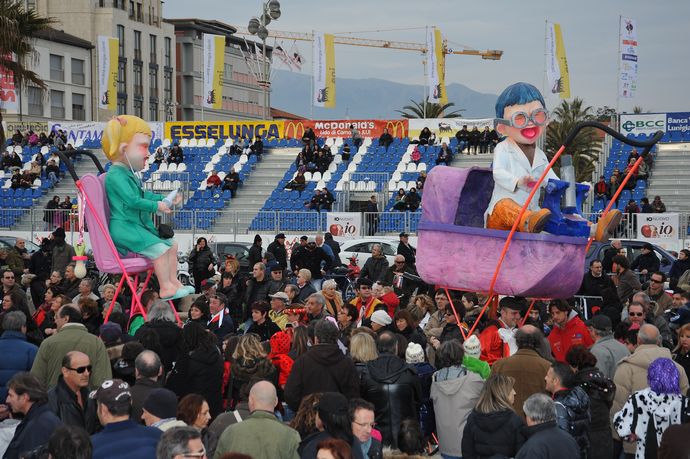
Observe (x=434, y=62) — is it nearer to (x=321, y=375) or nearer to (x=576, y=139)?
(x=576, y=139)

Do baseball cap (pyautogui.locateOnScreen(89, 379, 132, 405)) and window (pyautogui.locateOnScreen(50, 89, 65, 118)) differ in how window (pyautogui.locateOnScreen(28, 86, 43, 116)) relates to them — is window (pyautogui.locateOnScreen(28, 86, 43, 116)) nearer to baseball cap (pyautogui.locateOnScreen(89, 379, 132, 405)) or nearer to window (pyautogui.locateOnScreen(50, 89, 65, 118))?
window (pyautogui.locateOnScreen(50, 89, 65, 118))

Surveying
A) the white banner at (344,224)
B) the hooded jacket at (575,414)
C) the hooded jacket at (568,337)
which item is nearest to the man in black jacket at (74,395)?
the hooded jacket at (575,414)

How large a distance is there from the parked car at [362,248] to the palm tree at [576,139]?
20464mm

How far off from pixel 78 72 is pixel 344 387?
6004 centimetres

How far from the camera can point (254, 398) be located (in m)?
6.62

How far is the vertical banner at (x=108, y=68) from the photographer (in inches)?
1678

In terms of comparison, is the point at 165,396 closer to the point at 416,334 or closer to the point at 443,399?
the point at 443,399

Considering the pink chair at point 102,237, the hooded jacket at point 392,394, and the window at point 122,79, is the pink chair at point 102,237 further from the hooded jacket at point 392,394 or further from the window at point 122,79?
the window at point 122,79

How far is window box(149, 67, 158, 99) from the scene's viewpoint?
73569mm

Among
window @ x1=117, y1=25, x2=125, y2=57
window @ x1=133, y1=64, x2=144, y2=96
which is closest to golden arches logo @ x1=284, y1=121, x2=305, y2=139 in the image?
window @ x1=117, y1=25, x2=125, y2=57

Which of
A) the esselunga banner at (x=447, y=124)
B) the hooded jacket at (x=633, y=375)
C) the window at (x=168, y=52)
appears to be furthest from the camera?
the window at (x=168, y=52)

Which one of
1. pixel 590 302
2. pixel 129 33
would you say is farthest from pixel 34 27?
pixel 129 33

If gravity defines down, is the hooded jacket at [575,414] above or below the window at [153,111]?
below

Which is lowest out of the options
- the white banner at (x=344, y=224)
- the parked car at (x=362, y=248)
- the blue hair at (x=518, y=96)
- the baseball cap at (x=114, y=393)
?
the parked car at (x=362, y=248)
